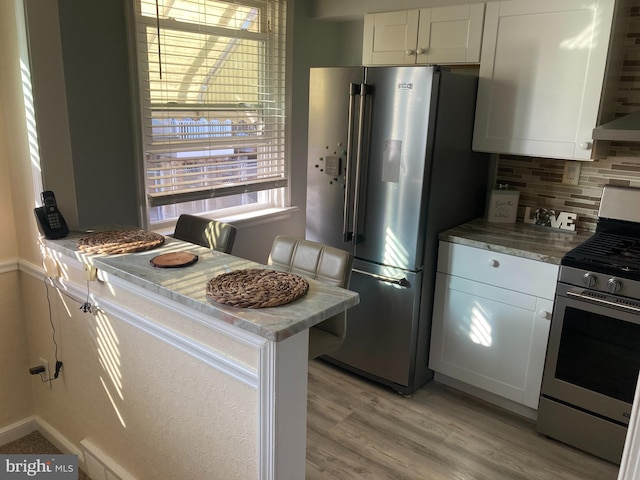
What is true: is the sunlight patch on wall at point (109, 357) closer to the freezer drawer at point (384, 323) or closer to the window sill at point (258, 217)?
the window sill at point (258, 217)

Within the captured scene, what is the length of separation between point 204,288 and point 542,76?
199 cm

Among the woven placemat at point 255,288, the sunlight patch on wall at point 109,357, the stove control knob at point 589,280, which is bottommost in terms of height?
the sunlight patch on wall at point 109,357

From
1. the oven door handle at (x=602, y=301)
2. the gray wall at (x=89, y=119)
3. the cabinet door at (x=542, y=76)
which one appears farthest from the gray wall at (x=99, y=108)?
the oven door handle at (x=602, y=301)

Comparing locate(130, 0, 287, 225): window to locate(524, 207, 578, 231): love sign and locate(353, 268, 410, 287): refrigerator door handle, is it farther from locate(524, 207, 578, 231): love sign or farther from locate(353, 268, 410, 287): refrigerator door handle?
locate(524, 207, 578, 231): love sign

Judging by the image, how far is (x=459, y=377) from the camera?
2895 millimetres

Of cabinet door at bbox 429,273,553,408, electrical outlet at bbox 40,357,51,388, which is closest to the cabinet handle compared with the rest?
cabinet door at bbox 429,273,553,408

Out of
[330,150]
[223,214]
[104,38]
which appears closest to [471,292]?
[330,150]

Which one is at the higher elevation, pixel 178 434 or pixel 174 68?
pixel 174 68

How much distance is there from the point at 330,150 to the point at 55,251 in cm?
153

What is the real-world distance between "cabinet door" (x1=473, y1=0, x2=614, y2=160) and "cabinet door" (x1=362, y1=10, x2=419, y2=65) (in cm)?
46

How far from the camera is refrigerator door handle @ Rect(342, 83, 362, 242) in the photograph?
2775 mm

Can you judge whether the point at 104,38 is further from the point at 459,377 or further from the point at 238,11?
the point at 459,377

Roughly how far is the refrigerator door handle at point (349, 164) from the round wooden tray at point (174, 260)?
47.6 inches

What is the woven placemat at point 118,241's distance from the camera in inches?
77.0
